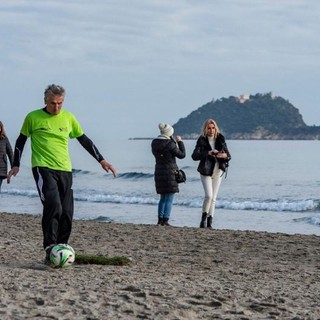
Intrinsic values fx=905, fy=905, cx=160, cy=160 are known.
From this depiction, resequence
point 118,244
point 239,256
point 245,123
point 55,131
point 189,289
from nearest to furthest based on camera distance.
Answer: point 189,289
point 55,131
point 239,256
point 118,244
point 245,123

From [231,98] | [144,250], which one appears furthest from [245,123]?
[144,250]

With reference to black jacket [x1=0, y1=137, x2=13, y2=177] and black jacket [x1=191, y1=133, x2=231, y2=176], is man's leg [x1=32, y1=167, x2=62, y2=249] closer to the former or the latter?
black jacket [x1=191, y1=133, x2=231, y2=176]

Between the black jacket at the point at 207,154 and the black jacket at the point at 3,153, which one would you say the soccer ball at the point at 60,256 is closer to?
the black jacket at the point at 207,154

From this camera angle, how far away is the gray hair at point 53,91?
8.64 meters

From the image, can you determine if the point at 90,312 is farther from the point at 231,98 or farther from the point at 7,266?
the point at 231,98

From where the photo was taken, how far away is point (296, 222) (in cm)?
2238

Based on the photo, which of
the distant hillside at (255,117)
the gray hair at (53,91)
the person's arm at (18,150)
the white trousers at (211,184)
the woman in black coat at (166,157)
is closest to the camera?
the gray hair at (53,91)

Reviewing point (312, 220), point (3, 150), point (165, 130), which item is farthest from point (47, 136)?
point (312, 220)

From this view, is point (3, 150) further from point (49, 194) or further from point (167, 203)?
point (49, 194)

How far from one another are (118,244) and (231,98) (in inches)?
6503

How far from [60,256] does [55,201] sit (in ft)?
1.75

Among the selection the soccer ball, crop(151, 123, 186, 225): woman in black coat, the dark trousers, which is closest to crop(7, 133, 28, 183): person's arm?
the dark trousers

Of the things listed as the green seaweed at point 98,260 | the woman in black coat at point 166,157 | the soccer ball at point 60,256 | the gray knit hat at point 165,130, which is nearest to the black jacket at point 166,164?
the woman in black coat at point 166,157

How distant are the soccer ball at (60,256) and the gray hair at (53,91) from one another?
1456 mm
